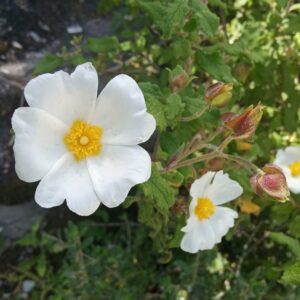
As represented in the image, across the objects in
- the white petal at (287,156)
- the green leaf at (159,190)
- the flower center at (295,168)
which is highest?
the green leaf at (159,190)

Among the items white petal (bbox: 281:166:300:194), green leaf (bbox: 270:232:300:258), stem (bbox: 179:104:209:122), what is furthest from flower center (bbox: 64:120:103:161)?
white petal (bbox: 281:166:300:194)

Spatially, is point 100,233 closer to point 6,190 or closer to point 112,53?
point 6,190

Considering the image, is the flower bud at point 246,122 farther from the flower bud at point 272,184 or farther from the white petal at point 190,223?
the white petal at point 190,223

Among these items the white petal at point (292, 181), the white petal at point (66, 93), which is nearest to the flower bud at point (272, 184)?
the white petal at point (66, 93)

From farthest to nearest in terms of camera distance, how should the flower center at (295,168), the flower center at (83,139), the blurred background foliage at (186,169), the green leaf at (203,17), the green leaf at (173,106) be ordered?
1. the flower center at (295,168)
2. the blurred background foliage at (186,169)
3. the green leaf at (203,17)
4. the green leaf at (173,106)
5. the flower center at (83,139)

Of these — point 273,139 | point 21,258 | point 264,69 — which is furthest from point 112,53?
Answer: point 21,258

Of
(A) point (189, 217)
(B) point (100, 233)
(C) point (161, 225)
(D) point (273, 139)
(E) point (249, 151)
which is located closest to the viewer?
(A) point (189, 217)

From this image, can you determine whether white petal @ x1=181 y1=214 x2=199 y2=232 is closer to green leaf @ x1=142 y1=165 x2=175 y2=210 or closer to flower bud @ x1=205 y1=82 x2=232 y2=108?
green leaf @ x1=142 y1=165 x2=175 y2=210

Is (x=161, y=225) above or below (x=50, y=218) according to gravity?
above
